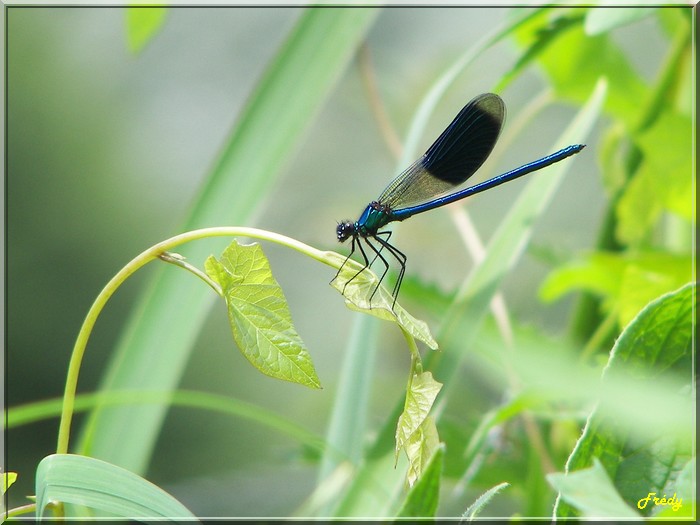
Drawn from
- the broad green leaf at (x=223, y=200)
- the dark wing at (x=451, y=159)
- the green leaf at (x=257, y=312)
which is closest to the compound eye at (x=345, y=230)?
the dark wing at (x=451, y=159)

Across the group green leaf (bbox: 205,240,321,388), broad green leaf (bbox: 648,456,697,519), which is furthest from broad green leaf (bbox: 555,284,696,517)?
green leaf (bbox: 205,240,321,388)

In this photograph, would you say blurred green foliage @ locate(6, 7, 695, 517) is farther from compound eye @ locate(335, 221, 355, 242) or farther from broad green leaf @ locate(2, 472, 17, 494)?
broad green leaf @ locate(2, 472, 17, 494)

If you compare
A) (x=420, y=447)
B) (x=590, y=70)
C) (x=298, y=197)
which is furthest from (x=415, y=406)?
(x=298, y=197)

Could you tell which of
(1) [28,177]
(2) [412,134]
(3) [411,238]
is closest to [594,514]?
Result: (2) [412,134]

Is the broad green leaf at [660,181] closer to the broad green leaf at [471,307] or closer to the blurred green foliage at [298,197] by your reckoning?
the blurred green foliage at [298,197]

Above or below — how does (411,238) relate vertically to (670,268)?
above

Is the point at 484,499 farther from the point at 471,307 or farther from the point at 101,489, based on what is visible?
the point at 471,307

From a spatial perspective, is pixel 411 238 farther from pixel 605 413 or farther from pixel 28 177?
pixel 605 413
